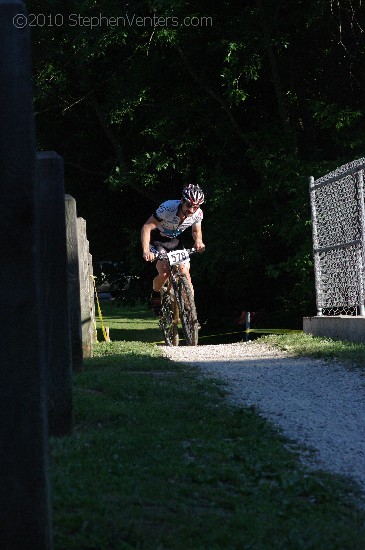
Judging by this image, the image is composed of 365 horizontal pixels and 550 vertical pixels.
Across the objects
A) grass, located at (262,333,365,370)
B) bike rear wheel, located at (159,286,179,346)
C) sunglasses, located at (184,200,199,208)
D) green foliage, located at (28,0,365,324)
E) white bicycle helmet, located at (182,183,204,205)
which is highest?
green foliage, located at (28,0,365,324)

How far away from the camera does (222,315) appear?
82.8 ft

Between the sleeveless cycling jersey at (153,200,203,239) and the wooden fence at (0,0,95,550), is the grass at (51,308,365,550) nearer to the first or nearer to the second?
the wooden fence at (0,0,95,550)

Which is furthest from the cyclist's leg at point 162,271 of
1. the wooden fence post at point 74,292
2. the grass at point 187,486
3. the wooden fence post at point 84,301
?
the grass at point 187,486

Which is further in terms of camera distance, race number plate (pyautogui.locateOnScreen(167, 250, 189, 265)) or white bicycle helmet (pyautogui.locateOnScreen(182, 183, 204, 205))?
race number plate (pyautogui.locateOnScreen(167, 250, 189, 265))

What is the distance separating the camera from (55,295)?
560 centimetres

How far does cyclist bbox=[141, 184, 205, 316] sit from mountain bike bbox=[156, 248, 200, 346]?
3.4 inches

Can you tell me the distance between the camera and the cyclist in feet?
39.1

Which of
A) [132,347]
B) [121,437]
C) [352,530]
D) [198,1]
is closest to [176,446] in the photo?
[121,437]

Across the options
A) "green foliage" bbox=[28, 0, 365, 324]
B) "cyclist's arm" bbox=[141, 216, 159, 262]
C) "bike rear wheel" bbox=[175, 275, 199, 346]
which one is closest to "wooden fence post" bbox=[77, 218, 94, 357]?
"cyclist's arm" bbox=[141, 216, 159, 262]

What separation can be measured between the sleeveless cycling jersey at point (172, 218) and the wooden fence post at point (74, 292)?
12.7ft

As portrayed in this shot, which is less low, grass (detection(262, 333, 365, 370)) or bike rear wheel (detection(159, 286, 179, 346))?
bike rear wheel (detection(159, 286, 179, 346))

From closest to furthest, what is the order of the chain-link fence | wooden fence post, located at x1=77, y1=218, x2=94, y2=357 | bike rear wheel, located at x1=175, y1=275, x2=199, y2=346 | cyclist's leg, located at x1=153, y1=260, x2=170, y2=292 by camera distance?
wooden fence post, located at x1=77, y1=218, x2=94, y2=357, the chain-link fence, bike rear wheel, located at x1=175, y1=275, x2=199, y2=346, cyclist's leg, located at x1=153, y1=260, x2=170, y2=292

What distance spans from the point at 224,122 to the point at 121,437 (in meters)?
16.5

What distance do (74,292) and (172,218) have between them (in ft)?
14.6
